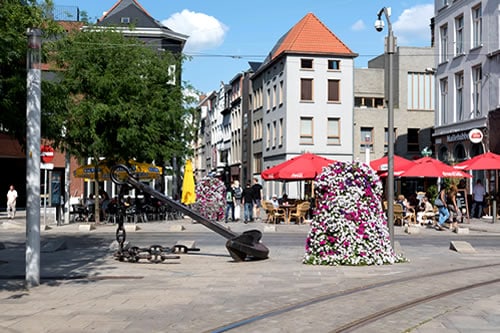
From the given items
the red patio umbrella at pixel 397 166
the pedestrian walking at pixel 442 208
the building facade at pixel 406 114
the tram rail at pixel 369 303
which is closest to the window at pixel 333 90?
the building facade at pixel 406 114

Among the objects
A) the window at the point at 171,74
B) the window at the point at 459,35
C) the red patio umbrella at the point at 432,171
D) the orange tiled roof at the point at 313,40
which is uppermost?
the orange tiled roof at the point at 313,40

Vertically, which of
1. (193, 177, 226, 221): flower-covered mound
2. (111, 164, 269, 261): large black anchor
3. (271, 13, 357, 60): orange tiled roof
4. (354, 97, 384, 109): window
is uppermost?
(271, 13, 357, 60): orange tiled roof

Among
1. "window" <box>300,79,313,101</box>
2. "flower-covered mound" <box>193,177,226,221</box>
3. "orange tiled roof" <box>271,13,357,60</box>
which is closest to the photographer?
"flower-covered mound" <box>193,177,226,221</box>

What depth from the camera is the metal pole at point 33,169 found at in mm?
10750

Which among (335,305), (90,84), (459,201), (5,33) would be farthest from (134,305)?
(459,201)

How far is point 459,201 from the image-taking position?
30688 mm

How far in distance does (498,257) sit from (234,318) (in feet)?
31.2

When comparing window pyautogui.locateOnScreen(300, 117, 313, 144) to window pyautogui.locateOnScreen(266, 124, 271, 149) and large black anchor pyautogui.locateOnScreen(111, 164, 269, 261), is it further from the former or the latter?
large black anchor pyautogui.locateOnScreen(111, 164, 269, 261)

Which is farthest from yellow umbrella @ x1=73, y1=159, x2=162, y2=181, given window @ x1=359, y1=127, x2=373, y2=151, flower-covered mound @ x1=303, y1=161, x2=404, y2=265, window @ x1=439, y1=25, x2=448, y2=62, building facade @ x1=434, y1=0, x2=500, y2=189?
window @ x1=359, y1=127, x2=373, y2=151

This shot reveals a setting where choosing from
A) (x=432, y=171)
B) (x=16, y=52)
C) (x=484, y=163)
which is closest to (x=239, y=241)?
(x=16, y=52)

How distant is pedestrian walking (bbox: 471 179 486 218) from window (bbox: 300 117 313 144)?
21715mm

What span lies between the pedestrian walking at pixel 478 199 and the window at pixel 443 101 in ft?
26.4

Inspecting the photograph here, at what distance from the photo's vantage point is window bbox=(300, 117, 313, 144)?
5444cm

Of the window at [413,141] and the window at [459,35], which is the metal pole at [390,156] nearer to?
the window at [459,35]
